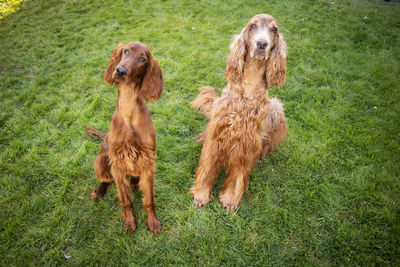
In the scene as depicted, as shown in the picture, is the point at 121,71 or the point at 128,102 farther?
the point at 128,102

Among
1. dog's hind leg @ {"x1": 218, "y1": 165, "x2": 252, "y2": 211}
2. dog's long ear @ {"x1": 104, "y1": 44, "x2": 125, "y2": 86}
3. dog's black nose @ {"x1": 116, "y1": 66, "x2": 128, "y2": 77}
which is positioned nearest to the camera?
dog's black nose @ {"x1": 116, "y1": 66, "x2": 128, "y2": 77}

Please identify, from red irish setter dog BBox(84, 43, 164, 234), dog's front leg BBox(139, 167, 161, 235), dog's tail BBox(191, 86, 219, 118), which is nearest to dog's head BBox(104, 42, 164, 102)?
red irish setter dog BBox(84, 43, 164, 234)

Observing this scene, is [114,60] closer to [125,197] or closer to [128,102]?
[128,102]

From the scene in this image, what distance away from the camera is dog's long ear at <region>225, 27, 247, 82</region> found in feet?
7.95

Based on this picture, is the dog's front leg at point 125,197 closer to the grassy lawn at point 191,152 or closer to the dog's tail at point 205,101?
the grassy lawn at point 191,152

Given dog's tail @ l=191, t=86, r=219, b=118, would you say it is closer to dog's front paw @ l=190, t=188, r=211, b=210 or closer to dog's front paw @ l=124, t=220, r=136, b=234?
dog's front paw @ l=190, t=188, r=211, b=210

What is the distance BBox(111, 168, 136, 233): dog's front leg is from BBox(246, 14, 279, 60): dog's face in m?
1.87

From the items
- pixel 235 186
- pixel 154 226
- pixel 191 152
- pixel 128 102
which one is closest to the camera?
pixel 128 102

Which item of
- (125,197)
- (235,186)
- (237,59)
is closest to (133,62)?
(237,59)

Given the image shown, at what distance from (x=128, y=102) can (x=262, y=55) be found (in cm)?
143

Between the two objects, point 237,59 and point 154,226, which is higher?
point 237,59

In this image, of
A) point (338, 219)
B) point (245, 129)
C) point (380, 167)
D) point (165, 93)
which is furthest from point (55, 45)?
point (380, 167)

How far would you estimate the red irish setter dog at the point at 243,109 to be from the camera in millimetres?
2361

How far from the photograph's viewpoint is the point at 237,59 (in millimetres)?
2443
